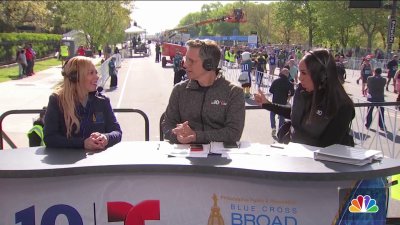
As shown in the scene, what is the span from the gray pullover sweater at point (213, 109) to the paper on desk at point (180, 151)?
0.45ft

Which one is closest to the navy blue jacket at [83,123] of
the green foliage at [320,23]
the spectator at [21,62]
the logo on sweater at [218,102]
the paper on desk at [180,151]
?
the paper on desk at [180,151]

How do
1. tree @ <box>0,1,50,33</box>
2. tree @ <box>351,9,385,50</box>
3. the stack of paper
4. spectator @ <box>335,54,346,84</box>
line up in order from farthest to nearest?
1. tree @ <box>351,9,385,50</box>
2. tree @ <box>0,1,50,33</box>
3. spectator @ <box>335,54,346,84</box>
4. the stack of paper

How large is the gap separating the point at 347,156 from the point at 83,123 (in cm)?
208

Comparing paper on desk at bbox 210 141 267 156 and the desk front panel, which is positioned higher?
paper on desk at bbox 210 141 267 156

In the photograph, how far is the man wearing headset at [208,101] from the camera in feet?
11.7

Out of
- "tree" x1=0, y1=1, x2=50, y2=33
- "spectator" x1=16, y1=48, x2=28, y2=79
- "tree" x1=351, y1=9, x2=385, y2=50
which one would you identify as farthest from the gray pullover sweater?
"tree" x1=351, y1=9, x2=385, y2=50

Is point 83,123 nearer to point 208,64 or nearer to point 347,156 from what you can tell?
point 208,64

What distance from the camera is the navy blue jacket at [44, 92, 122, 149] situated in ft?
11.4

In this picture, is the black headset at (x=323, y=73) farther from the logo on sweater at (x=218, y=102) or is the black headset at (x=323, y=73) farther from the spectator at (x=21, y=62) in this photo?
the spectator at (x=21, y=62)

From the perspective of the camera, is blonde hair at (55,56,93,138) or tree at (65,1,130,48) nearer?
blonde hair at (55,56,93,138)

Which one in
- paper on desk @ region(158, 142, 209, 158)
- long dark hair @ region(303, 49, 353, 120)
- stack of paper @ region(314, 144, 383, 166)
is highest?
long dark hair @ region(303, 49, 353, 120)

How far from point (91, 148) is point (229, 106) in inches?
44.9

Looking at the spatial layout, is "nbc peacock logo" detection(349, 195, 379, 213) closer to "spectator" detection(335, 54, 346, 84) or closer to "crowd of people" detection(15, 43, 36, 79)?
"spectator" detection(335, 54, 346, 84)

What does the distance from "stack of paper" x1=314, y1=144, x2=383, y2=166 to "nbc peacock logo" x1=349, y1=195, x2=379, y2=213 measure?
272mm
